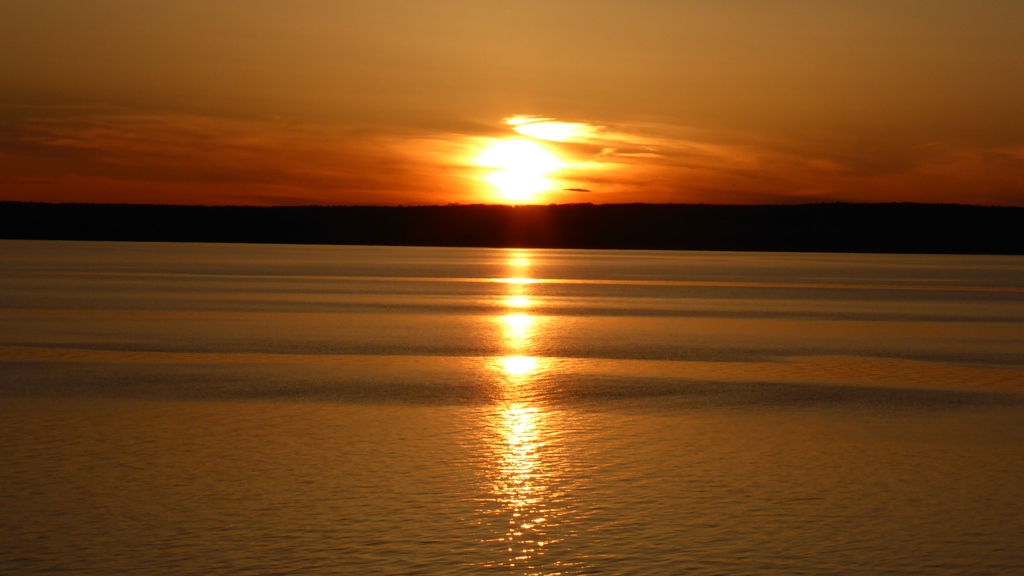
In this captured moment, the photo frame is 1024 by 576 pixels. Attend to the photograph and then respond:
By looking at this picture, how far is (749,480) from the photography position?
11.6m

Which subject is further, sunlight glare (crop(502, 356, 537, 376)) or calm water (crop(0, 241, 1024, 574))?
sunlight glare (crop(502, 356, 537, 376))

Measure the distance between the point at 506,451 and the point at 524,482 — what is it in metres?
1.61

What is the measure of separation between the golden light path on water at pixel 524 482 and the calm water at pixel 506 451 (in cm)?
4

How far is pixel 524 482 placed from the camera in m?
11.4

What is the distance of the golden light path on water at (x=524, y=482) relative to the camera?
29.2 ft

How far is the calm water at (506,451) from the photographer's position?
9.08 meters

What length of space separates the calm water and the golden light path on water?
0.13 ft

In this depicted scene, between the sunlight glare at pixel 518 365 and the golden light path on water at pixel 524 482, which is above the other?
the sunlight glare at pixel 518 365

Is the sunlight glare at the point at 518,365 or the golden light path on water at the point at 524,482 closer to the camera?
the golden light path on water at the point at 524,482

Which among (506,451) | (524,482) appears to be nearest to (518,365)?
(506,451)

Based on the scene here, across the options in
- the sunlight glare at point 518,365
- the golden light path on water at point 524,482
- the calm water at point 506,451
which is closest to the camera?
the golden light path on water at point 524,482

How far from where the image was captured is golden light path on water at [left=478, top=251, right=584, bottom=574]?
350 inches

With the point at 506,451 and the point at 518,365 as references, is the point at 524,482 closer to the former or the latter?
the point at 506,451

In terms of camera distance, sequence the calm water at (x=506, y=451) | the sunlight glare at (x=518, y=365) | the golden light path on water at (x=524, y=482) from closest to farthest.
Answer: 1. the golden light path on water at (x=524, y=482)
2. the calm water at (x=506, y=451)
3. the sunlight glare at (x=518, y=365)
